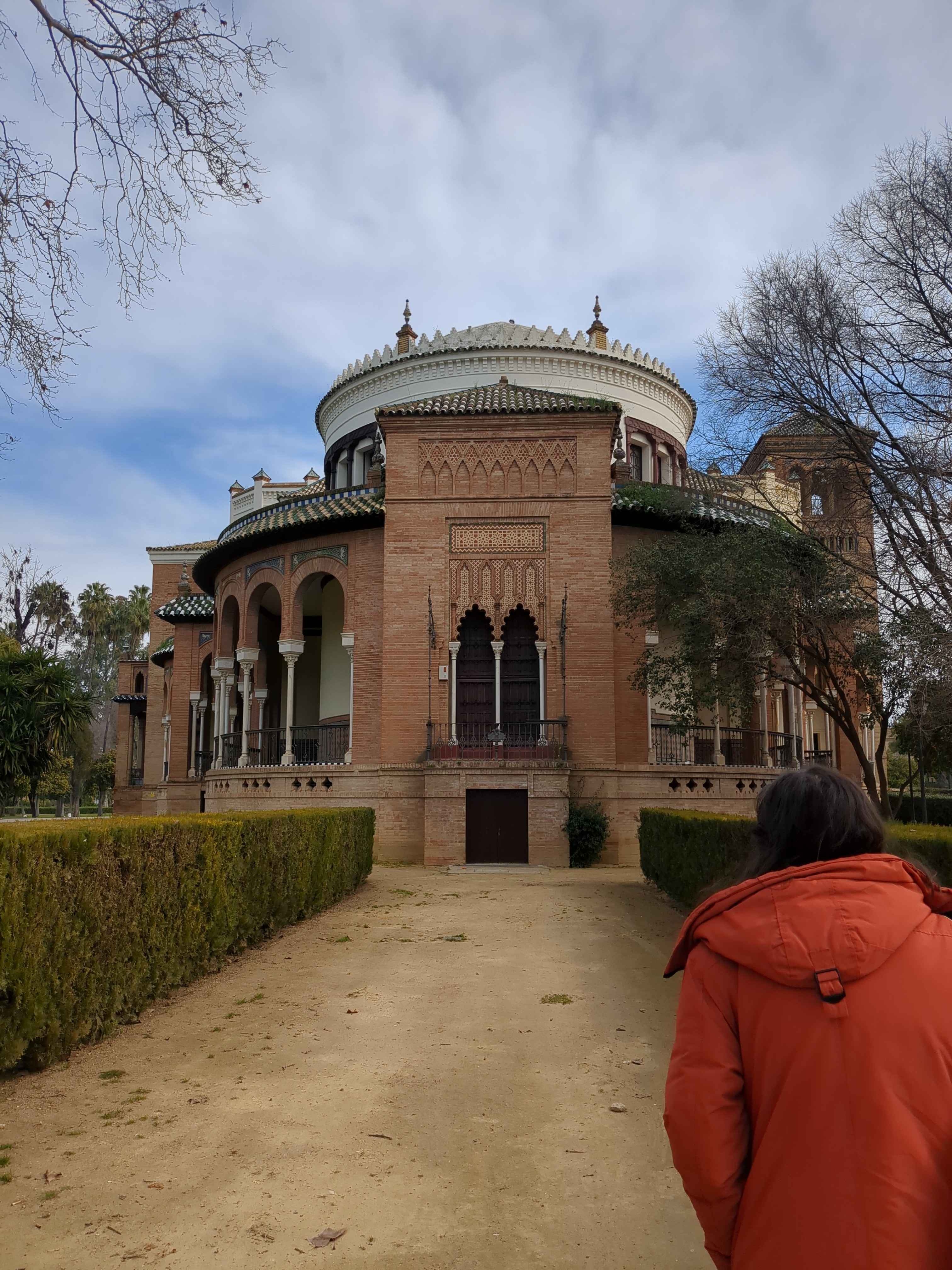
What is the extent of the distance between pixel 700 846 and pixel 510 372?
1788 cm

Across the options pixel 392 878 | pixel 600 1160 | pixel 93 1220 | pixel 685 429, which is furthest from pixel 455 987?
pixel 685 429

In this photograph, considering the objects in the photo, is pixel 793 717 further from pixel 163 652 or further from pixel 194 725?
pixel 163 652

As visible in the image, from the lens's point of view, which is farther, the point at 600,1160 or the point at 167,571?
the point at 167,571

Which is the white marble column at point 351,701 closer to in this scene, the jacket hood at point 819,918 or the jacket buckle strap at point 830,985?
the jacket hood at point 819,918

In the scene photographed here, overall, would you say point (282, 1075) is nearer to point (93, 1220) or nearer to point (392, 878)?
point (93, 1220)

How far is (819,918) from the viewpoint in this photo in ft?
6.29

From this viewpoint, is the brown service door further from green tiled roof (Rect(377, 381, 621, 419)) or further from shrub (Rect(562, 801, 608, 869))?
green tiled roof (Rect(377, 381, 621, 419))

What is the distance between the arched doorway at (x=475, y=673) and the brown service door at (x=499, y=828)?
2.15 metres

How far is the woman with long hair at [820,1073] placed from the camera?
72.2 inches

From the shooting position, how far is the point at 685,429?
29469 mm

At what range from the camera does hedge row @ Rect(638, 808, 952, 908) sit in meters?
6.72

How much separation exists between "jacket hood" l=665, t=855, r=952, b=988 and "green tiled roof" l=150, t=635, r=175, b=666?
2923 cm

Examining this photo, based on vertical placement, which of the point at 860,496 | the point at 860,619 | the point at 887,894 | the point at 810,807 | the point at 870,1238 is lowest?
the point at 870,1238

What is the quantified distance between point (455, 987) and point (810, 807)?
20.6 feet
